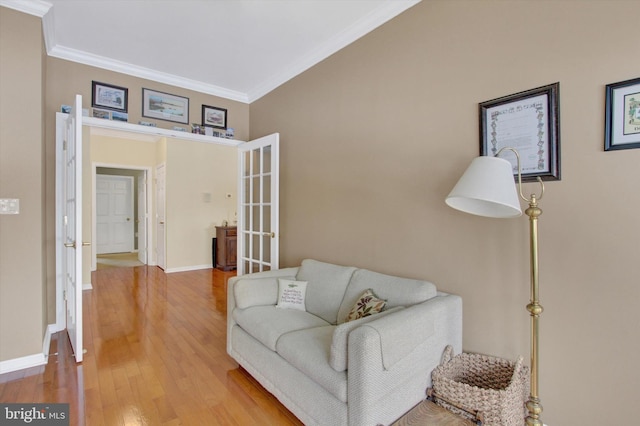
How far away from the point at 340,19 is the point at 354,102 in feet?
2.13

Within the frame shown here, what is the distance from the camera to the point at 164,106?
3.59m

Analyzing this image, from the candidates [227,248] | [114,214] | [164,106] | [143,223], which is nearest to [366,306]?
[164,106]

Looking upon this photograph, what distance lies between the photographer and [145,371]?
2398 mm

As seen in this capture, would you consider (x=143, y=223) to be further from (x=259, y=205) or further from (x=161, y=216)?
(x=259, y=205)

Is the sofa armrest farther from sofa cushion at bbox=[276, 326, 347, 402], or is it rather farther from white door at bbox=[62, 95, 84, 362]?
white door at bbox=[62, 95, 84, 362]

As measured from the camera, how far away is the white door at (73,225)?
244 cm

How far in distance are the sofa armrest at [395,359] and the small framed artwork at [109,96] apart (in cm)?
336

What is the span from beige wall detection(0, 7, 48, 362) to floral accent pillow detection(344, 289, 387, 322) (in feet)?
8.21

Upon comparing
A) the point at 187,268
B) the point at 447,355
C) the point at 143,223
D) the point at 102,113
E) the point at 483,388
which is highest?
the point at 102,113

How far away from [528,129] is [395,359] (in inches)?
55.2

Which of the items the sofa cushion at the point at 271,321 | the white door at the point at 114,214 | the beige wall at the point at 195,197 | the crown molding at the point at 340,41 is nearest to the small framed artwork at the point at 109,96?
the crown molding at the point at 340,41

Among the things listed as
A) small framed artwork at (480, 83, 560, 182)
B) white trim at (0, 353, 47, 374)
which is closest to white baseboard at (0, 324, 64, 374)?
white trim at (0, 353, 47, 374)

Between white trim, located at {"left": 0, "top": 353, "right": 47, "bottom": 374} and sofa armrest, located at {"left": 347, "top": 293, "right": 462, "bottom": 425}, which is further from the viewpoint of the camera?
white trim, located at {"left": 0, "top": 353, "right": 47, "bottom": 374}

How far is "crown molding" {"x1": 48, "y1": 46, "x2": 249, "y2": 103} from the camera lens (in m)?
3.04
